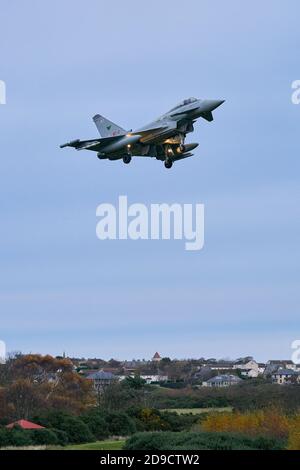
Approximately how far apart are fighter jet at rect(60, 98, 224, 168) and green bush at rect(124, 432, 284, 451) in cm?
1636

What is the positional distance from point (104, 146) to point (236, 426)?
67.0 ft

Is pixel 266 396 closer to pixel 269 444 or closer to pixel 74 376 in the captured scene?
pixel 74 376

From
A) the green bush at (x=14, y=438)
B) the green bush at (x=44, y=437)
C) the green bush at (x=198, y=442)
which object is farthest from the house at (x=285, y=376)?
the green bush at (x=198, y=442)

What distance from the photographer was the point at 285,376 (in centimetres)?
15325

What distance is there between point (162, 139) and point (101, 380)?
7340cm

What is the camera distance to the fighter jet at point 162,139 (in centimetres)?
7756

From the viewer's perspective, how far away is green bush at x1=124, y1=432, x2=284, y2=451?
241 ft

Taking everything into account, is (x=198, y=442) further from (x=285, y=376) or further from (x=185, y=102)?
(x=285, y=376)

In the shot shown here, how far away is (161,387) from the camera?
139000mm

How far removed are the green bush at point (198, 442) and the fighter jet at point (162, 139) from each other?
1636 cm

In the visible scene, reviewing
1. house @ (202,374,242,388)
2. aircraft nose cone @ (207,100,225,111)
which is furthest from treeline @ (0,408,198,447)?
house @ (202,374,242,388)

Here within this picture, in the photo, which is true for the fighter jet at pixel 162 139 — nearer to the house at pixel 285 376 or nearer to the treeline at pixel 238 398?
the treeline at pixel 238 398

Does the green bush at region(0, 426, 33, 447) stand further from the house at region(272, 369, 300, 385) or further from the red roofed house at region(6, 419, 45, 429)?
the house at region(272, 369, 300, 385)
